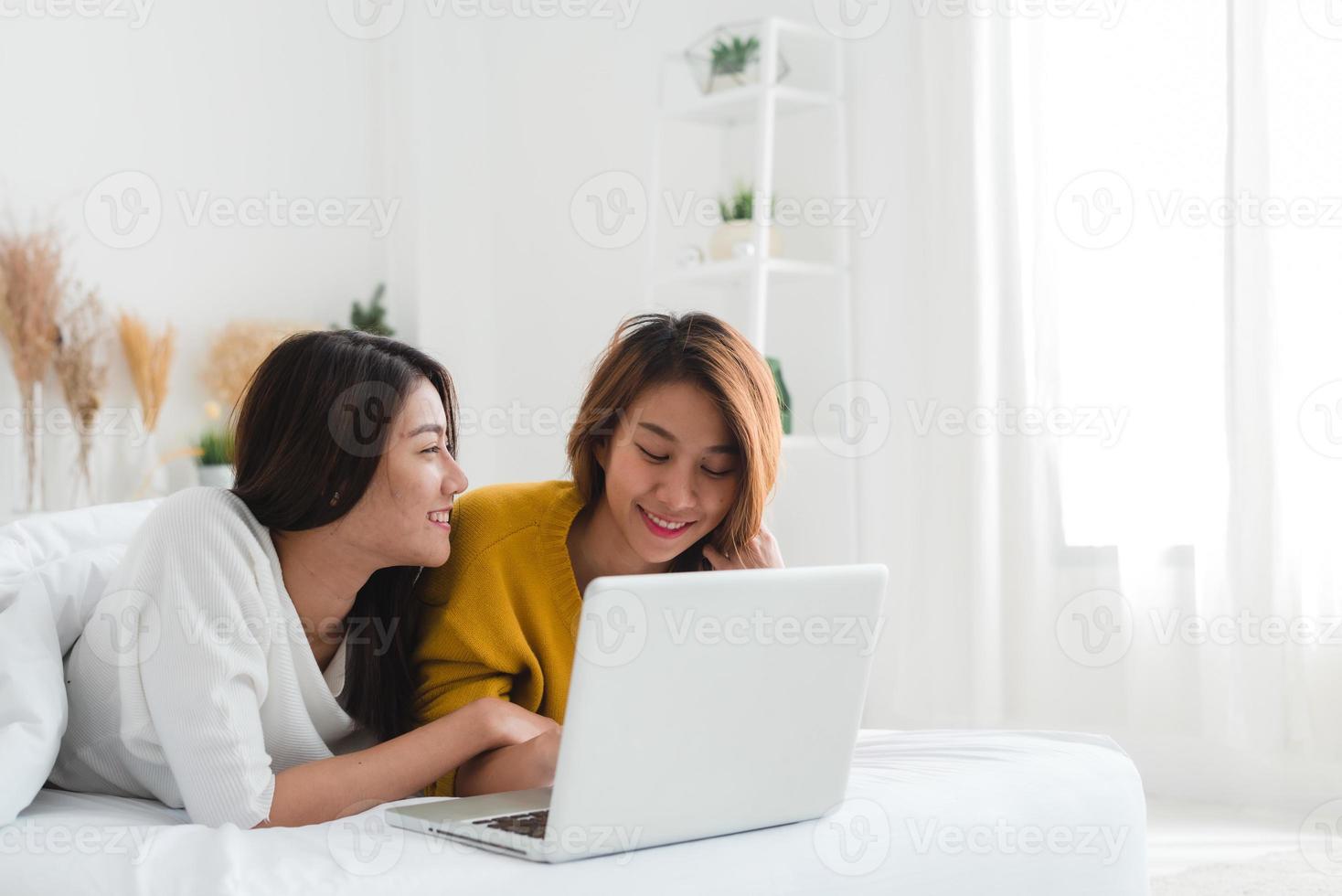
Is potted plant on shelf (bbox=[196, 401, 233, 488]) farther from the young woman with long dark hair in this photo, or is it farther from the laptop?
the laptop

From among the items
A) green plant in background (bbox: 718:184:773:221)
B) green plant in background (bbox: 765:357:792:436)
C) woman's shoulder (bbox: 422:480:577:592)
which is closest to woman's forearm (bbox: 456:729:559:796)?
woman's shoulder (bbox: 422:480:577:592)

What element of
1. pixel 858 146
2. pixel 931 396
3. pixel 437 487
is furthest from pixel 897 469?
pixel 437 487

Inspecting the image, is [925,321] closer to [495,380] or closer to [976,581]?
[976,581]

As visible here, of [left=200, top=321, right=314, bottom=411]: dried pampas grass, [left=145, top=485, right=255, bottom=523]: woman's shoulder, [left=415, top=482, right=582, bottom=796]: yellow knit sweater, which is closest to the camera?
[left=145, top=485, right=255, bottom=523]: woman's shoulder

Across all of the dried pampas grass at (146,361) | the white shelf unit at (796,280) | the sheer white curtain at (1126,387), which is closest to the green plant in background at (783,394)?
the white shelf unit at (796,280)

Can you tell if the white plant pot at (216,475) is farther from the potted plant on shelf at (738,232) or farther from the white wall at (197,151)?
the potted plant on shelf at (738,232)

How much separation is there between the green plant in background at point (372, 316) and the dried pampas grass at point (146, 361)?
1.91 ft

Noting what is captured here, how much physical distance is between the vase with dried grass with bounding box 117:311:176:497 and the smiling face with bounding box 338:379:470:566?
2.64m

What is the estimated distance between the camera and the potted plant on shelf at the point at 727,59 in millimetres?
3748

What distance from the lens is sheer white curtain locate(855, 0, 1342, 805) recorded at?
2867 millimetres

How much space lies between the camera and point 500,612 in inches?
63.9

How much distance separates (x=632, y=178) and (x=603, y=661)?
3.47m

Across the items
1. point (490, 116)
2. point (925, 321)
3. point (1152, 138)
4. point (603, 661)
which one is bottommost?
point (603, 661)

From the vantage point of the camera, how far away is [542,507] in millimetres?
1765
